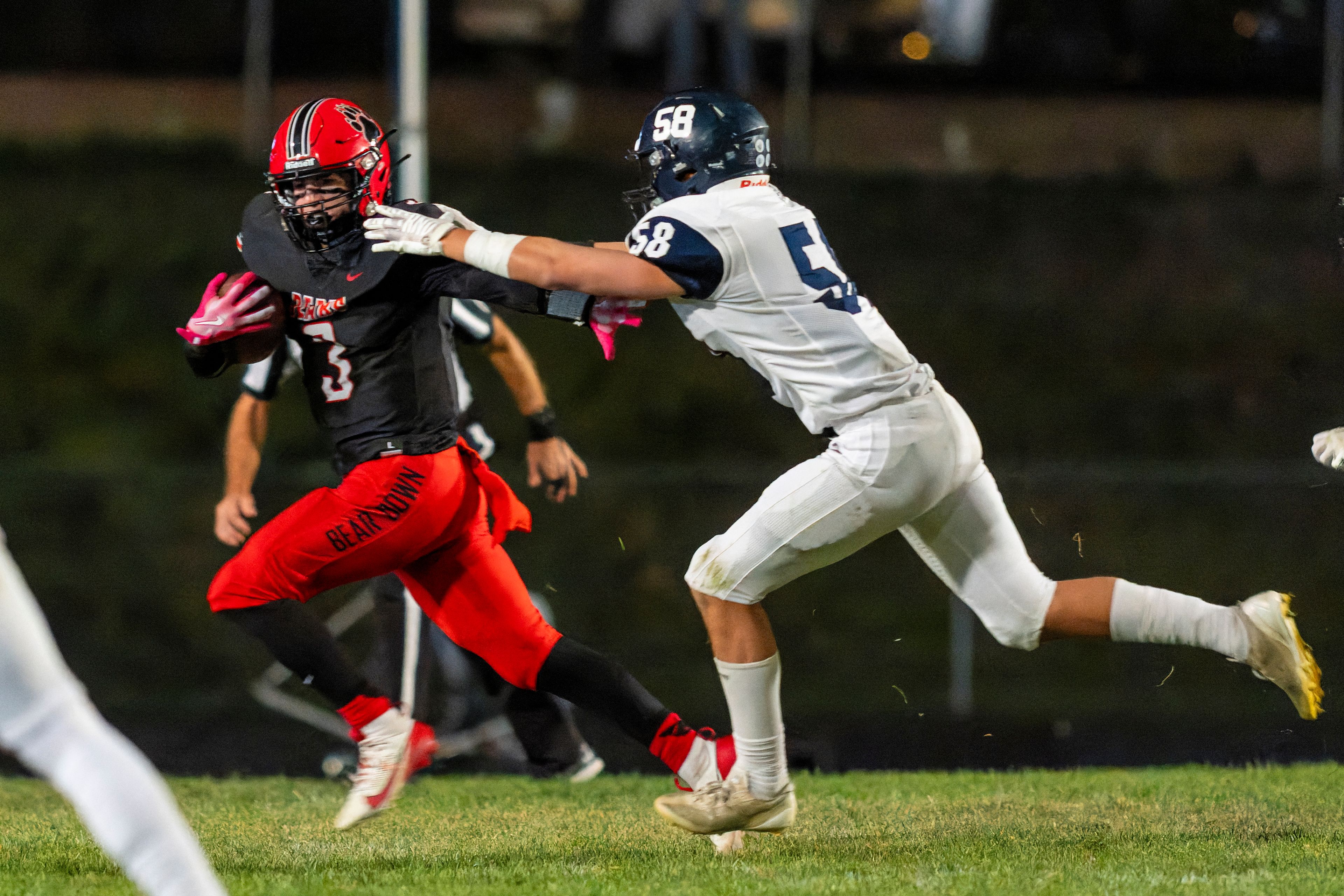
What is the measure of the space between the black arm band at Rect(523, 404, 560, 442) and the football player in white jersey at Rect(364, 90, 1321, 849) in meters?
1.28

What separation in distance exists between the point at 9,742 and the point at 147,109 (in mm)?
15909

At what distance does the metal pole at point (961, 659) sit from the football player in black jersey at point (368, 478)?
4013 millimetres

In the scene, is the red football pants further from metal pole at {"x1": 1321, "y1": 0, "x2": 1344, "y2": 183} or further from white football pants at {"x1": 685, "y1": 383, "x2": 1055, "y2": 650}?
metal pole at {"x1": 1321, "y1": 0, "x2": 1344, "y2": 183}

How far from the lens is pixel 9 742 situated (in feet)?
7.84

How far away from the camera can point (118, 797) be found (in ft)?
7.68

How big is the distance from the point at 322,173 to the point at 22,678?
2.08 metres

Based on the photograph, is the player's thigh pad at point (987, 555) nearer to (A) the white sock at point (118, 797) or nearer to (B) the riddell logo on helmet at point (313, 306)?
(B) the riddell logo on helmet at point (313, 306)

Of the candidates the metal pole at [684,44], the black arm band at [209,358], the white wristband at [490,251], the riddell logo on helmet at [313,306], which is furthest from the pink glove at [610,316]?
the metal pole at [684,44]

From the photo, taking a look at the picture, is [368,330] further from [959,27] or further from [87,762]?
[959,27]

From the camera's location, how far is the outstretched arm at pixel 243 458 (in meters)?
5.53

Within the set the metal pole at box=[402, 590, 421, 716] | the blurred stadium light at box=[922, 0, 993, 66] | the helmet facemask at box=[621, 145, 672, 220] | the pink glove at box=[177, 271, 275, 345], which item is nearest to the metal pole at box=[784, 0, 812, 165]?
the blurred stadium light at box=[922, 0, 993, 66]

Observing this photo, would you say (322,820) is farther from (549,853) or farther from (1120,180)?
(1120,180)

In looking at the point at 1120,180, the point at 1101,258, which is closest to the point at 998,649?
the point at 1101,258

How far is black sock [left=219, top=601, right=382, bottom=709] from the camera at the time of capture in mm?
4195
